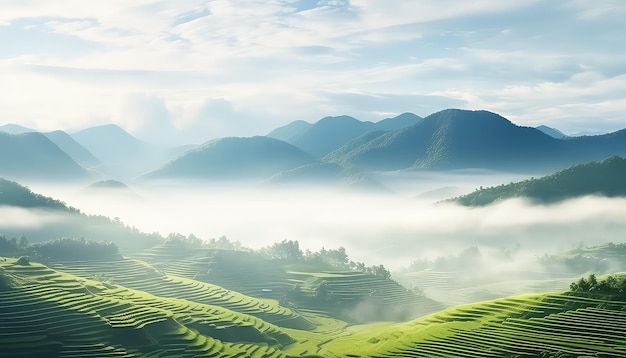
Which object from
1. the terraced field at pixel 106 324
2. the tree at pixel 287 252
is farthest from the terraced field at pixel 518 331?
the tree at pixel 287 252

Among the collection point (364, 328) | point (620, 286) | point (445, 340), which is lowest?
point (364, 328)

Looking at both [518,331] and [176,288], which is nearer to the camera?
[518,331]

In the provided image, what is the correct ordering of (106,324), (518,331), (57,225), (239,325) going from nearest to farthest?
(518,331) < (106,324) < (239,325) < (57,225)

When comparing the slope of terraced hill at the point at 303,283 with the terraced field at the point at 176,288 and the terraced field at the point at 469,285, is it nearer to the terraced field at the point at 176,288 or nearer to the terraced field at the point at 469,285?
the terraced field at the point at 176,288

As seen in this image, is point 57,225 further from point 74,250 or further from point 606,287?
point 606,287

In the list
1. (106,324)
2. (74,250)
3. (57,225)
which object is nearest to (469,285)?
(74,250)

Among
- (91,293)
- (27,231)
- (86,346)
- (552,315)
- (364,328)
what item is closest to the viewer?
(552,315)

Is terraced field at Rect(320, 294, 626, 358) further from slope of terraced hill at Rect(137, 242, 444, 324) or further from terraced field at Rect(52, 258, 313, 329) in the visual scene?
slope of terraced hill at Rect(137, 242, 444, 324)

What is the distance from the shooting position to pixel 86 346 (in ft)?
242

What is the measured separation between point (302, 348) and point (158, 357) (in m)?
21.0

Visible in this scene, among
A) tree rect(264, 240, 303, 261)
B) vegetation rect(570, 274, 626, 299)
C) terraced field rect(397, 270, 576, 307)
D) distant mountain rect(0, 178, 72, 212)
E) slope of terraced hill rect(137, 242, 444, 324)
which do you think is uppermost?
distant mountain rect(0, 178, 72, 212)

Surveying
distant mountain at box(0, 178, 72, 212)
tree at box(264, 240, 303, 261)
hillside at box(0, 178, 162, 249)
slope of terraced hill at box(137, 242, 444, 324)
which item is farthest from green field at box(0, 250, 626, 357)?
distant mountain at box(0, 178, 72, 212)


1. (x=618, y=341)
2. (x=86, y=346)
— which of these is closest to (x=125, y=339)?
(x=86, y=346)

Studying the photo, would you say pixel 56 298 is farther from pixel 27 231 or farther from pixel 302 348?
pixel 27 231
